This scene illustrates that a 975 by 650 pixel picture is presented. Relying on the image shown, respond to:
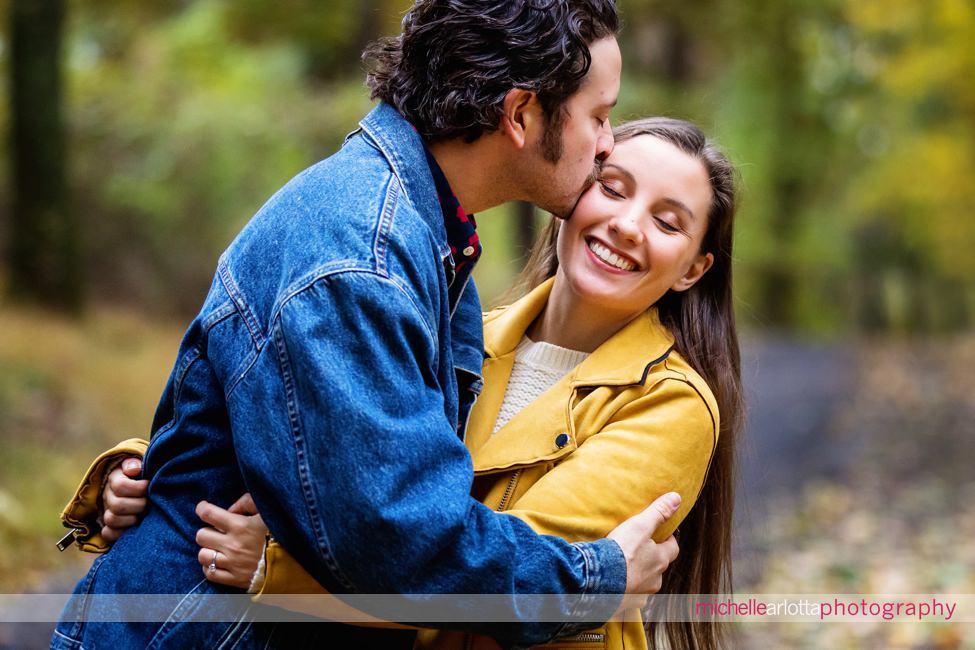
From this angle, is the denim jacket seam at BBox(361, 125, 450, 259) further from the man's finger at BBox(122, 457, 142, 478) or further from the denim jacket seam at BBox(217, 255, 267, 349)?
the man's finger at BBox(122, 457, 142, 478)

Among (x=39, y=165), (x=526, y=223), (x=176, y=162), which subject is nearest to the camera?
(x=39, y=165)

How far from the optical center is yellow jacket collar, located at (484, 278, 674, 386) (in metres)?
2.55

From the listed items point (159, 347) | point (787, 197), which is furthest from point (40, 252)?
point (787, 197)

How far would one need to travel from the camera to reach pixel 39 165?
9.13m

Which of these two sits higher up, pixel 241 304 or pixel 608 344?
pixel 241 304

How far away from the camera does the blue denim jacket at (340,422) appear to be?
1.84 m

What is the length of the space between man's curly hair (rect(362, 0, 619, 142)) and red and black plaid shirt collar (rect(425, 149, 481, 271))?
0.09 meters

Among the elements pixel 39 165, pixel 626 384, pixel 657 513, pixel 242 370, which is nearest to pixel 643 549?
pixel 657 513

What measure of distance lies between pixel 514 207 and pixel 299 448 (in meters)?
11.6

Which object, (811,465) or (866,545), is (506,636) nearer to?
(866,545)

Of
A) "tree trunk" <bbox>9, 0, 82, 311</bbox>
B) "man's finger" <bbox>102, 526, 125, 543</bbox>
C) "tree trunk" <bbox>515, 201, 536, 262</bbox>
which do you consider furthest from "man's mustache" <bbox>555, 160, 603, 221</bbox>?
"tree trunk" <bbox>515, 201, 536, 262</bbox>

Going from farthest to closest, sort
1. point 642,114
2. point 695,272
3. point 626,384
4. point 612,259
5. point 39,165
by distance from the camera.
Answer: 1. point 39,165
2. point 642,114
3. point 695,272
4. point 612,259
5. point 626,384

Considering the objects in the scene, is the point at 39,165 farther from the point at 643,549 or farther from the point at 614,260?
the point at 643,549

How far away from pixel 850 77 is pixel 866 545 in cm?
1342
